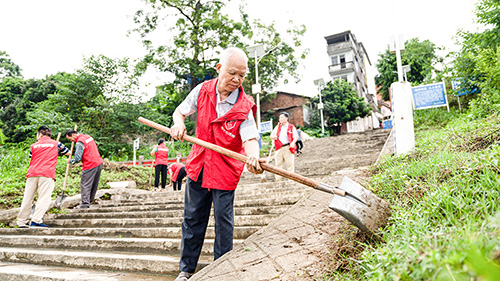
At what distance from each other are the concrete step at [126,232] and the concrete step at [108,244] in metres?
0.15

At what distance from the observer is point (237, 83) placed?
2.58 metres

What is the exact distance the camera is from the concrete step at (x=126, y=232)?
3.52 m

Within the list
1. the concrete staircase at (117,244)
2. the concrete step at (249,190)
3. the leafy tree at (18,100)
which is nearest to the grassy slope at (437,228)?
the concrete staircase at (117,244)

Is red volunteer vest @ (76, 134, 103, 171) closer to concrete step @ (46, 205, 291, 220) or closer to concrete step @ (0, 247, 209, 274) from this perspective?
concrete step @ (46, 205, 291, 220)

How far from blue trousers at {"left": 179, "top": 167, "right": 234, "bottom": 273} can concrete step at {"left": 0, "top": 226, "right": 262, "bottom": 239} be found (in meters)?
0.95

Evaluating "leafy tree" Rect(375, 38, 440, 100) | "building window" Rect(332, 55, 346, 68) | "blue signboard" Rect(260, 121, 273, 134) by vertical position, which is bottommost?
"blue signboard" Rect(260, 121, 273, 134)

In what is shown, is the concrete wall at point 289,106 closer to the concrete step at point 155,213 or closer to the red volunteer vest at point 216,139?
the concrete step at point 155,213

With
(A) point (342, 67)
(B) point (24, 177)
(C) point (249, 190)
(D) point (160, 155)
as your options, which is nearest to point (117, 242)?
(C) point (249, 190)

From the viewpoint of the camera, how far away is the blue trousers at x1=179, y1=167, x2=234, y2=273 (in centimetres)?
251

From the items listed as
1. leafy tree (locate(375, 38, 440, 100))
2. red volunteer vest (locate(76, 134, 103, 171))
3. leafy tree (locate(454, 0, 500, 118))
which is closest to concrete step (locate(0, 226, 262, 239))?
red volunteer vest (locate(76, 134, 103, 171))

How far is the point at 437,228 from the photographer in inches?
62.3

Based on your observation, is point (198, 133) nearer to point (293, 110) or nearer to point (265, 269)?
point (265, 269)

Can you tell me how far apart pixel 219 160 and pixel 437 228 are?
5.24 feet

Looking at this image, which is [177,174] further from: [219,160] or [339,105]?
[339,105]
